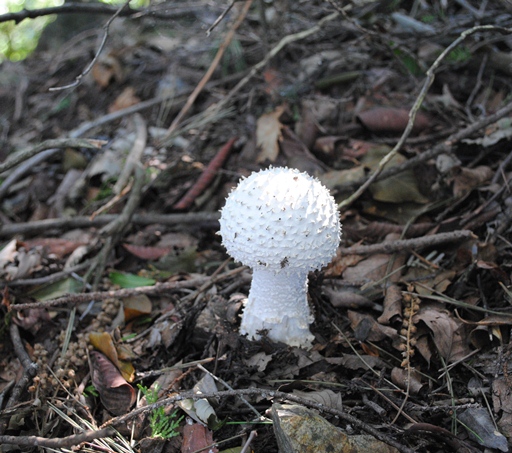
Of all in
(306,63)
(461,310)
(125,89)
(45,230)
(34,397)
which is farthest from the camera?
(125,89)

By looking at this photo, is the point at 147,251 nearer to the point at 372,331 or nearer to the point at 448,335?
the point at 372,331

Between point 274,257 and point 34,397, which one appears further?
point 34,397

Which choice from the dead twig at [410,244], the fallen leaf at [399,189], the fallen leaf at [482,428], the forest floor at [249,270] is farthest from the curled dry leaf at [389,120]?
the fallen leaf at [482,428]

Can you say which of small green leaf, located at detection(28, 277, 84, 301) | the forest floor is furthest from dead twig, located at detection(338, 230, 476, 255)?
small green leaf, located at detection(28, 277, 84, 301)

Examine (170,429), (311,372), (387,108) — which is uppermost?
(387,108)

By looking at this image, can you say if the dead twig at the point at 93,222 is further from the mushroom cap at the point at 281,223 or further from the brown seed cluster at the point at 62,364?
the mushroom cap at the point at 281,223

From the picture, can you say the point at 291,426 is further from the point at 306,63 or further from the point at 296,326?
the point at 306,63

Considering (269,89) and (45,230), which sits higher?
(269,89)

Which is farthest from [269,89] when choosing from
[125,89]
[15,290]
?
[15,290]
